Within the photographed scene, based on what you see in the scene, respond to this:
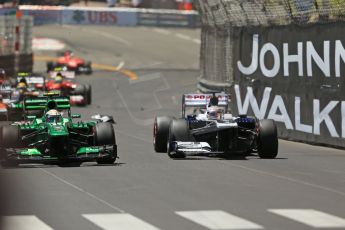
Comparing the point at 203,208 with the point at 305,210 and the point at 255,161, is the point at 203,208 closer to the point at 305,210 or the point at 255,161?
the point at 305,210

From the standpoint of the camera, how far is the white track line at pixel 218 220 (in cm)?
1139

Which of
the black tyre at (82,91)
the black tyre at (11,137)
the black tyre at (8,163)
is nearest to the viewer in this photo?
the black tyre at (8,163)

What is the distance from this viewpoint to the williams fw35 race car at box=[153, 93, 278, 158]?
66.9ft

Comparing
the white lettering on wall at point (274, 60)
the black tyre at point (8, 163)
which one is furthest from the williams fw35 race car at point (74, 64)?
the black tyre at point (8, 163)

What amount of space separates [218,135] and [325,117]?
4206 mm

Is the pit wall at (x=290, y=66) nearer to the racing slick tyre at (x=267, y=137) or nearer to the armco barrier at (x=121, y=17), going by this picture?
the racing slick tyre at (x=267, y=137)

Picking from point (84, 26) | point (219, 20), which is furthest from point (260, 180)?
point (84, 26)

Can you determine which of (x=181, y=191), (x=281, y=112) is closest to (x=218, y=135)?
(x=181, y=191)

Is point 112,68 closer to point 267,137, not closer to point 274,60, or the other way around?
point 274,60

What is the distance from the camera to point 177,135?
2064 cm

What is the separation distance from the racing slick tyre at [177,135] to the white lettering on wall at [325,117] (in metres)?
4.21

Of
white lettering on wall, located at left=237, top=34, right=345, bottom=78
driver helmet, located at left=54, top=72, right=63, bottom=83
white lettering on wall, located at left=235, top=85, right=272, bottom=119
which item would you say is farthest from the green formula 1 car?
driver helmet, located at left=54, top=72, right=63, bottom=83

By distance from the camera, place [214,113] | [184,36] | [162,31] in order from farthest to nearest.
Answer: [162,31]
[184,36]
[214,113]

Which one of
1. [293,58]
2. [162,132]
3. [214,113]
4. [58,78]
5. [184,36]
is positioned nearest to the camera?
[214,113]
